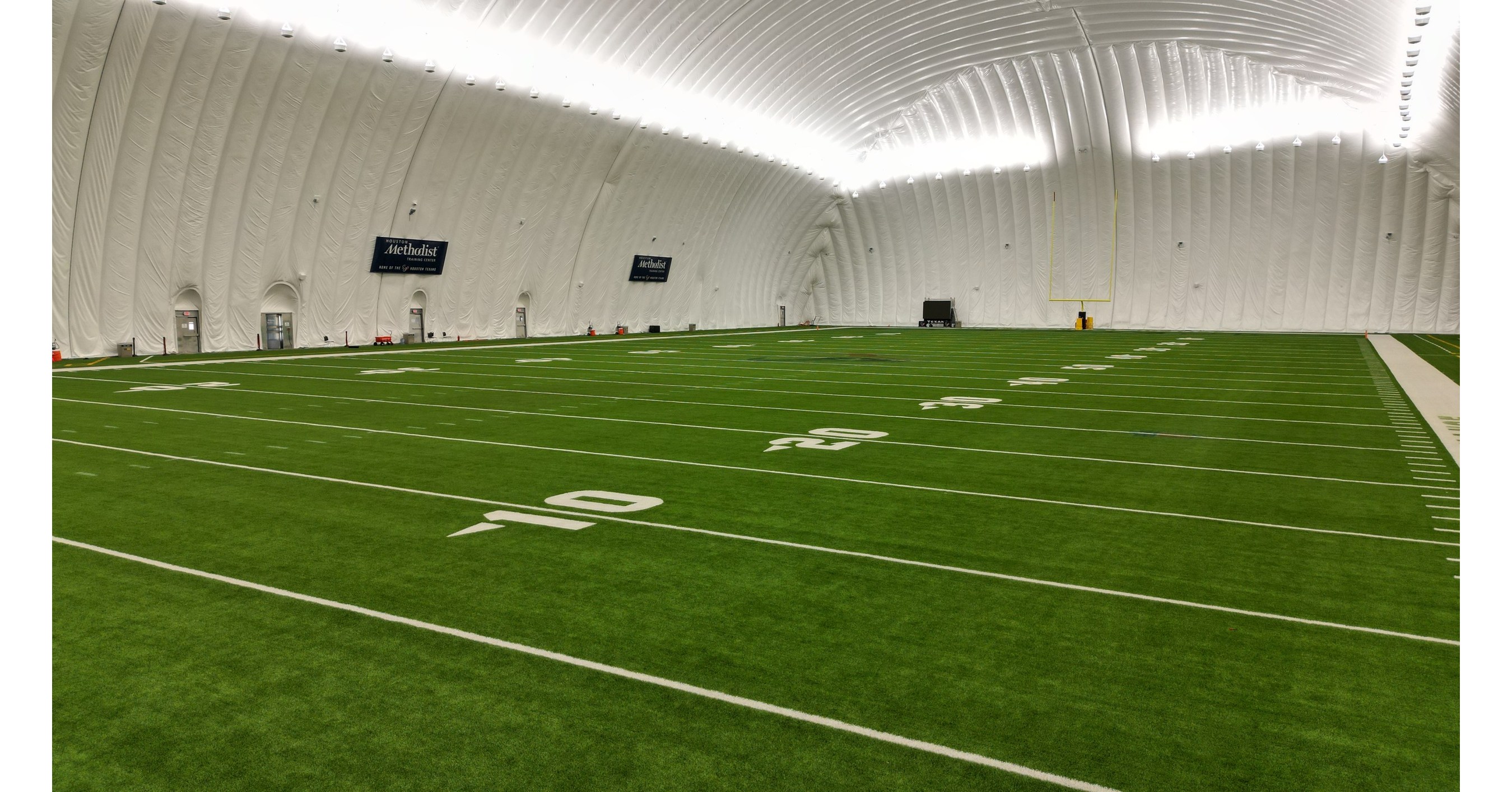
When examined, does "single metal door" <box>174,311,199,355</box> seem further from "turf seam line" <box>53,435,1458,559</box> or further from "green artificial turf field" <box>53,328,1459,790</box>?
"turf seam line" <box>53,435,1458,559</box>

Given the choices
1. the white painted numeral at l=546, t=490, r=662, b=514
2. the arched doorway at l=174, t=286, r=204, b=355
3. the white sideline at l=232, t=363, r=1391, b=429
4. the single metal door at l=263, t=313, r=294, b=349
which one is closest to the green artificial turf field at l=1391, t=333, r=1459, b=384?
the white sideline at l=232, t=363, r=1391, b=429

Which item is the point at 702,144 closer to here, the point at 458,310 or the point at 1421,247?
the point at 458,310

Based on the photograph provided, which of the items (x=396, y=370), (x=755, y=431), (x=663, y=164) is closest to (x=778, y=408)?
(x=755, y=431)

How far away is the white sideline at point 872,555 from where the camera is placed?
507 centimetres

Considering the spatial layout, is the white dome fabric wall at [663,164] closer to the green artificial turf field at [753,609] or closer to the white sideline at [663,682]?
the green artificial turf field at [753,609]

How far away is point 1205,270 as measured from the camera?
47.0m

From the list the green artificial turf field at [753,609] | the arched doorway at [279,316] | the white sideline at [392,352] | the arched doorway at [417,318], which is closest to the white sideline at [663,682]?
the green artificial turf field at [753,609]

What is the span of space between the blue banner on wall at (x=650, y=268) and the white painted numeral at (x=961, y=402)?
94.8ft

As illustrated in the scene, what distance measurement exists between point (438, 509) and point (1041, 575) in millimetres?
4580

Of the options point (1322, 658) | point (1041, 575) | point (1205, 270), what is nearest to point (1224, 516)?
point (1041, 575)

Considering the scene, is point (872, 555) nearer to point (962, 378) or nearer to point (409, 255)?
point (962, 378)

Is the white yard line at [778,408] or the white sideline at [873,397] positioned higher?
the white sideline at [873,397]

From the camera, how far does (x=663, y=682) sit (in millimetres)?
4262

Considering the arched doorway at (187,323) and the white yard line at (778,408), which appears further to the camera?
the arched doorway at (187,323)
